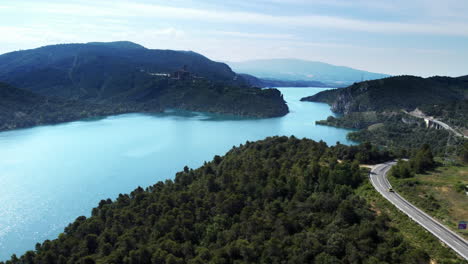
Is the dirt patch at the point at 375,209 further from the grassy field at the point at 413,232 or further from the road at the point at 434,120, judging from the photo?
the road at the point at 434,120

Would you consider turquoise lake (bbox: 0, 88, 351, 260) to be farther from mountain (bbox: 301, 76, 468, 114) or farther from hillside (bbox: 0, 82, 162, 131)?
mountain (bbox: 301, 76, 468, 114)

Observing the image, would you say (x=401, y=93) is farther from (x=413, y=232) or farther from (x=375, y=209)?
(x=413, y=232)

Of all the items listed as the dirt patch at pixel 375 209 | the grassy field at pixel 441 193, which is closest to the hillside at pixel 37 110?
the dirt patch at pixel 375 209

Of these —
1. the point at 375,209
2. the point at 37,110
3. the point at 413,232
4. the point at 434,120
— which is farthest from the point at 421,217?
the point at 37,110

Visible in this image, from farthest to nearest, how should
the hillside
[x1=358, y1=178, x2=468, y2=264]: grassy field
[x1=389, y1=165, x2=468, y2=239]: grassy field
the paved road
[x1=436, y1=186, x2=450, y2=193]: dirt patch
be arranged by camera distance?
the hillside
[x1=436, y1=186, x2=450, y2=193]: dirt patch
[x1=389, y1=165, x2=468, y2=239]: grassy field
the paved road
[x1=358, y1=178, x2=468, y2=264]: grassy field

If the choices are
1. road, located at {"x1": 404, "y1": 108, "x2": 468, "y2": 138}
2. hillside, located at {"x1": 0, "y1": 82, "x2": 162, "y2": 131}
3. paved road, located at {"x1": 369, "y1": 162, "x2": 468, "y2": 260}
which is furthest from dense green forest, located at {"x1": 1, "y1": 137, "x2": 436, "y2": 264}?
hillside, located at {"x1": 0, "y1": 82, "x2": 162, "y2": 131}

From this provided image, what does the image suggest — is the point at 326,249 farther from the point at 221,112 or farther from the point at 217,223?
the point at 221,112
